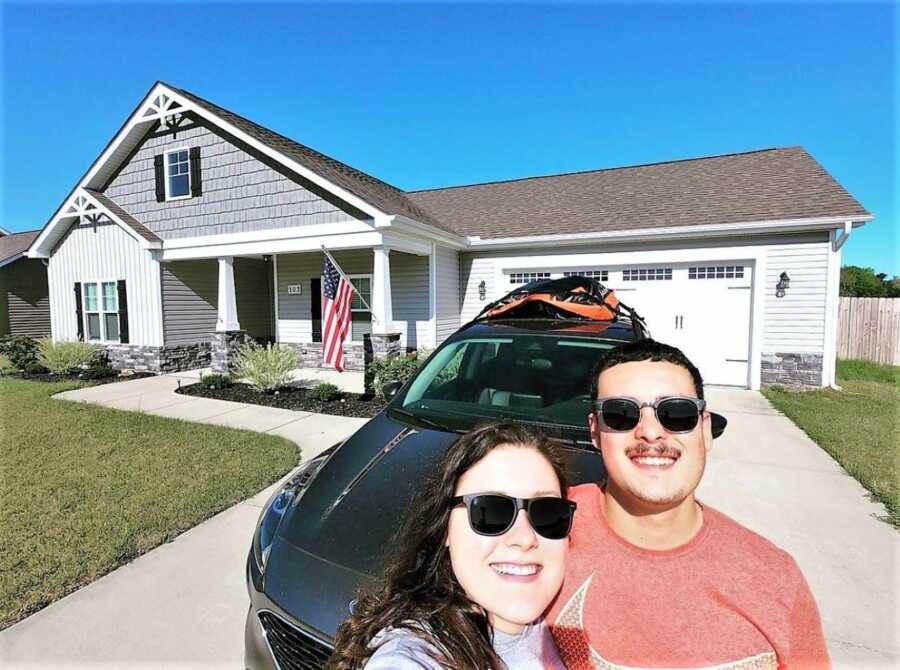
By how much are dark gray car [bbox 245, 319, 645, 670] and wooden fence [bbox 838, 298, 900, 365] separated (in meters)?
11.3

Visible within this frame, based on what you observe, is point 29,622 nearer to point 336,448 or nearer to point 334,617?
point 336,448

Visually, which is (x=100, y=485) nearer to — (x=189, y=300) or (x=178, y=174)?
(x=189, y=300)

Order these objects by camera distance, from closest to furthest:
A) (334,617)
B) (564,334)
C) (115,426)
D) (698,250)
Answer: (334,617)
(564,334)
(115,426)
(698,250)

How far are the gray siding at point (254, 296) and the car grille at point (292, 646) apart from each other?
1212 cm

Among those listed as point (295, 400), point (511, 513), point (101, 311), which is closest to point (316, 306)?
point (295, 400)

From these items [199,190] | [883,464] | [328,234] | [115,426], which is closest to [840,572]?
[883,464]

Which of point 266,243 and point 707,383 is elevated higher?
point 266,243

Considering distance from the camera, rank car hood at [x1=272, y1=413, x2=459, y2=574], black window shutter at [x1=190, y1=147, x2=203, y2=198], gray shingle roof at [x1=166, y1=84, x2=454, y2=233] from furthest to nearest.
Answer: black window shutter at [x1=190, y1=147, x2=203, y2=198]
gray shingle roof at [x1=166, y1=84, x2=454, y2=233]
car hood at [x1=272, y1=413, x2=459, y2=574]

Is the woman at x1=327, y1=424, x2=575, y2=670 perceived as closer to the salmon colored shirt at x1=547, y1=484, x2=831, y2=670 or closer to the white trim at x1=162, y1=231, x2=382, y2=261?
the salmon colored shirt at x1=547, y1=484, x2=831, y2=670

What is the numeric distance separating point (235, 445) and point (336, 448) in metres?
3.33

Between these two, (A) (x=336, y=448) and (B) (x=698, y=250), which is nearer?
(A) (x=336, y=448)

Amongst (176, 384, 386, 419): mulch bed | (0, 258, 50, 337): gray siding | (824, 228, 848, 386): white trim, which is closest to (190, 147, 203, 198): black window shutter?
(176, 384, 386, 419): mulch bed

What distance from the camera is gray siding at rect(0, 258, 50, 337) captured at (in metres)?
15.9

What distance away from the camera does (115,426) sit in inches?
242
